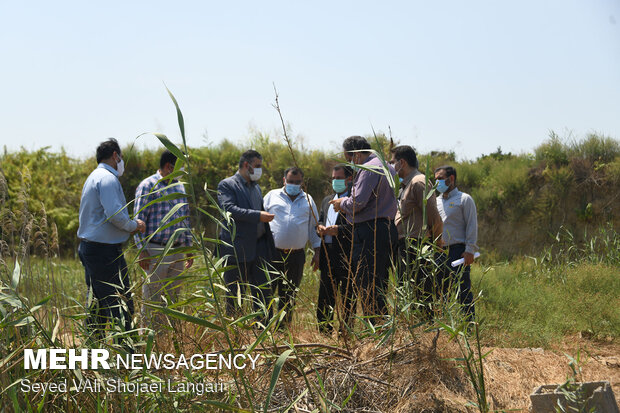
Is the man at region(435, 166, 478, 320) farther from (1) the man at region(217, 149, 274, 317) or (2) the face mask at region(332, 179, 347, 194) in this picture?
(1) the man at region(217, 149, 274, 317)

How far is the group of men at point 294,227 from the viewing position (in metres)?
4.61

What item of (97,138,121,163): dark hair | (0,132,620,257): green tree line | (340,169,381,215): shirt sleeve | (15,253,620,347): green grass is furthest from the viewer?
(0,132,620,257): green tree line

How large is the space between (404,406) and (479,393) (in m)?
0.48

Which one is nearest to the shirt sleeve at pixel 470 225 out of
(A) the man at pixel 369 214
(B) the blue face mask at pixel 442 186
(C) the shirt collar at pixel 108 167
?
(B) the blue face mask at pixel 442 186

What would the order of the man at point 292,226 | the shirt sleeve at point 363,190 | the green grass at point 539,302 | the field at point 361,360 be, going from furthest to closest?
the man at point 292,226 → the green grass at point 539,302 → the shirt sleeve at point 363,190 → the field at point 361,360

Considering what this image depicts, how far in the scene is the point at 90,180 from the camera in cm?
468

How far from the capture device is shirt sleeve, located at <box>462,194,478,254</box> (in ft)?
18.6

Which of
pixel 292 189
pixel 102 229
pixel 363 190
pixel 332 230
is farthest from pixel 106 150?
pixel 363 190

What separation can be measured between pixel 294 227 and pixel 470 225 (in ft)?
5.50

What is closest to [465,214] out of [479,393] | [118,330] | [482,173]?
[479,393]

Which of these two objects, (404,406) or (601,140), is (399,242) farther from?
(601,140)

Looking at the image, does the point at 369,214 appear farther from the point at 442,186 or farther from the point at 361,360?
the point at 361,360

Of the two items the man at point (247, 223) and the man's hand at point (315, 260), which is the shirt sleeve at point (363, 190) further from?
the man's hand at point (315, 260)

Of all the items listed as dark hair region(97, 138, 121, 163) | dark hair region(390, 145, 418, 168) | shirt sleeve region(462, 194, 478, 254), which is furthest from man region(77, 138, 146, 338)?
shirt sleeve region(462, 194, 478, 254)
